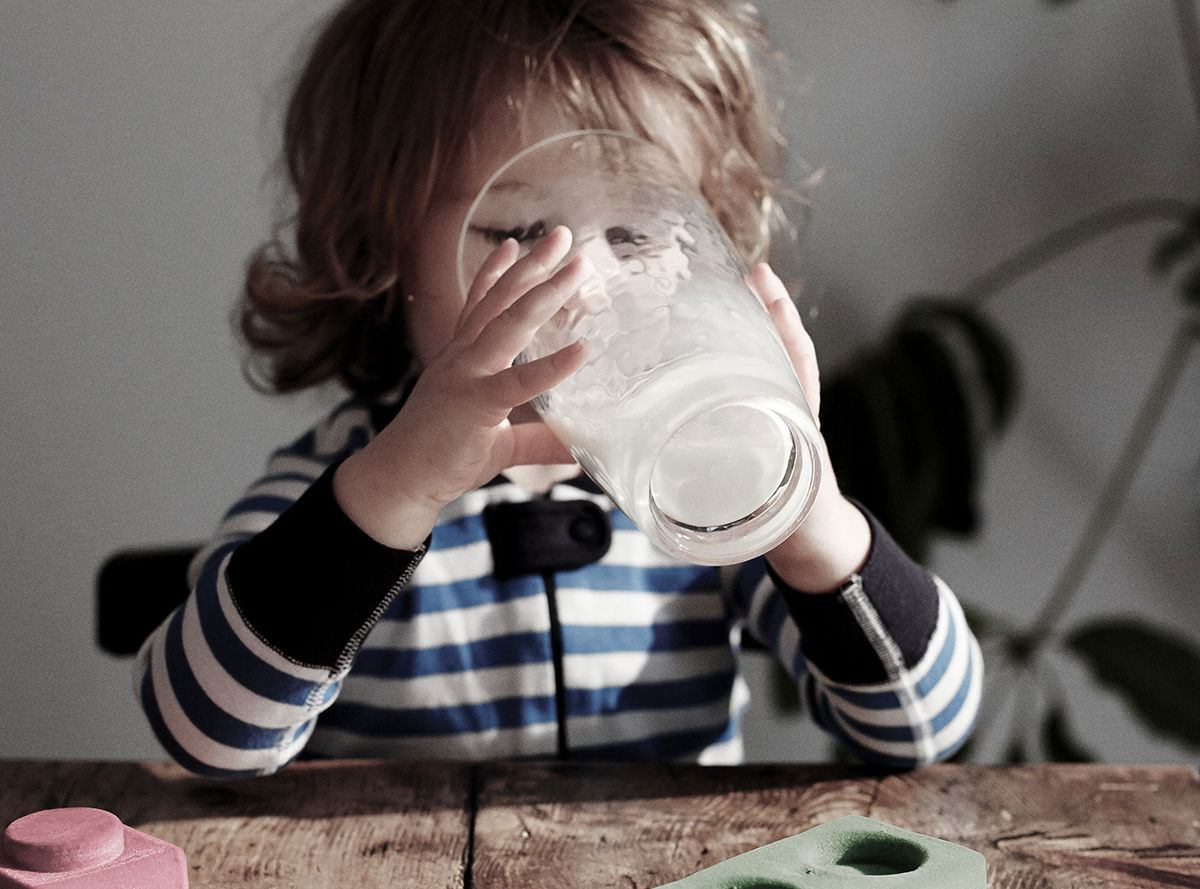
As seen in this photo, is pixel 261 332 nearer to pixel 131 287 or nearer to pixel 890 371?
pixel 131 287

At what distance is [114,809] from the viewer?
1.94 feet

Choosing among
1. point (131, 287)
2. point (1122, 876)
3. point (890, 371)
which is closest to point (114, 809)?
point (1122, 876)

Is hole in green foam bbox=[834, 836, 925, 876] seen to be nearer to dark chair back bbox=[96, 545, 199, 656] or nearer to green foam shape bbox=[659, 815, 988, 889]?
green foam shape bbox=[659, 815, 988, 889]

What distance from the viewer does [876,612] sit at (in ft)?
2.26

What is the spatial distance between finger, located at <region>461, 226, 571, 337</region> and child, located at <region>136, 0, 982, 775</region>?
6 cm

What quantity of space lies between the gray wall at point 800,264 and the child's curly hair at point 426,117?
1.33ft

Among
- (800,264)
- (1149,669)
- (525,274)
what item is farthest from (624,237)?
(1149,669)

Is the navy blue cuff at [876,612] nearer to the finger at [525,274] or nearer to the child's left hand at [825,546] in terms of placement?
the child's left hand at [825,546]

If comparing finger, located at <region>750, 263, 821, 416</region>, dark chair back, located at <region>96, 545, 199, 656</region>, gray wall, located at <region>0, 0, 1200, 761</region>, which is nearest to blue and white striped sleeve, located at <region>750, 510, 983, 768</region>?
finger, located at <region>750, 263, 821, 416</region>

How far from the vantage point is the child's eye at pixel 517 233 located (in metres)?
0.59

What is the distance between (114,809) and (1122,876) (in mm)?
464

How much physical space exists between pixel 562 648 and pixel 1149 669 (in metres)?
0.88

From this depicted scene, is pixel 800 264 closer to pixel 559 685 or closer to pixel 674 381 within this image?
pixel 559 685

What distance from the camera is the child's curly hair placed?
2.53ft
